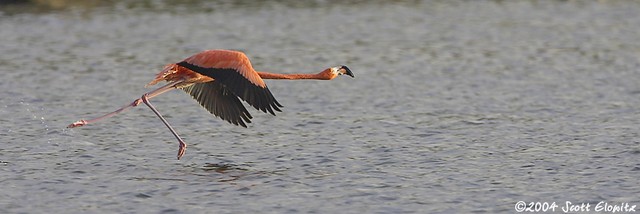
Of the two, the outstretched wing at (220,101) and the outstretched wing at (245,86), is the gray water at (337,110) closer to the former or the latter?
the outstretched wing at (220,101)

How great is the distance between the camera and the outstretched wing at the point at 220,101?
46.7ft

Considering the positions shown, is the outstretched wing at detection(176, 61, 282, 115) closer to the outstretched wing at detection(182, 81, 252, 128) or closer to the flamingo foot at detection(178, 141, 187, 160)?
the flamingo foot at detection(178, 141, 187, 160)

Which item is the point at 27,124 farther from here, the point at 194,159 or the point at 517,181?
the point at 517,181

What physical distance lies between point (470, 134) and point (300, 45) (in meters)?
9.43

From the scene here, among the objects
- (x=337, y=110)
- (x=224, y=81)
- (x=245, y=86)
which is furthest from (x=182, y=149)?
(x=337, y=110)

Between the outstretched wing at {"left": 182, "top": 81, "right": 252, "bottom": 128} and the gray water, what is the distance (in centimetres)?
43

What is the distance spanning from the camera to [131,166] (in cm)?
1353

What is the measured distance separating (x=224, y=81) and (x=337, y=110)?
4707 mm

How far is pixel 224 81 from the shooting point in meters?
12.9

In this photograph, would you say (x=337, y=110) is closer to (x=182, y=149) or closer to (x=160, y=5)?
(x=182, y=149)

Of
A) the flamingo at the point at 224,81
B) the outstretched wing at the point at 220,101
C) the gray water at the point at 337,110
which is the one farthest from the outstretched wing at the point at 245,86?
the outstretched wing at the point at 220,101

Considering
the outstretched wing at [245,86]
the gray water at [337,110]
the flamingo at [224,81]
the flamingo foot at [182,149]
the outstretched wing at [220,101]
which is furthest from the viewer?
the outstretched wing at [220,101]

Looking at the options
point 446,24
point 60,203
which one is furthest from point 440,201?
point 446,24

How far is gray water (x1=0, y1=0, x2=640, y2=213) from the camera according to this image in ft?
40.1
